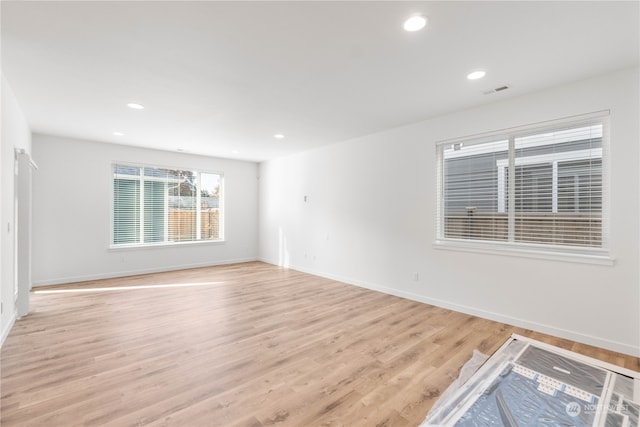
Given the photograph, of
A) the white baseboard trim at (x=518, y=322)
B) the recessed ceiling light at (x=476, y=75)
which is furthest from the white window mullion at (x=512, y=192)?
the recessed ceiling light at (x=476, y=75)

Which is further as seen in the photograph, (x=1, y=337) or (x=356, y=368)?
(x=1, y=337)

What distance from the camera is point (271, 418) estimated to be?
1.86m

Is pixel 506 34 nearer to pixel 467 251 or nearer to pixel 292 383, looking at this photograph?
pixel 467 251

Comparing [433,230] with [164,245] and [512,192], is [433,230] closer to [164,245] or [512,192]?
[512,192]

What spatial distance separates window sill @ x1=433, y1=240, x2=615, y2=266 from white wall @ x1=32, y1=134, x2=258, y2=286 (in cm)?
568

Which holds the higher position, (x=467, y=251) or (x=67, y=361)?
(x=467, y=251)

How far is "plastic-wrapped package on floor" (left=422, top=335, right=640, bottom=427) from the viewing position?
3.24ft

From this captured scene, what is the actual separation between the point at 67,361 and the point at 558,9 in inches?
186

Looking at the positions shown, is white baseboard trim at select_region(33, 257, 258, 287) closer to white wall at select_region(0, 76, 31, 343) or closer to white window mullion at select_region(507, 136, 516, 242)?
white wall at select_region(0, 76, 31, 343)

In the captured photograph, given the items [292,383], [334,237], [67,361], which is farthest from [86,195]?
[292,383]

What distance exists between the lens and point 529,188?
133 inches

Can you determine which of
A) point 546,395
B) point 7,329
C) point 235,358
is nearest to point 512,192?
point 546,395

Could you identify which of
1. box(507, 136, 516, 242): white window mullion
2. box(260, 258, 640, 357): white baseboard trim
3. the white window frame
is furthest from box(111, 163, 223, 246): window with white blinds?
box(507, 136, 516, 242): white window mullion

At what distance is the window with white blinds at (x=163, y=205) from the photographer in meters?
5.97
